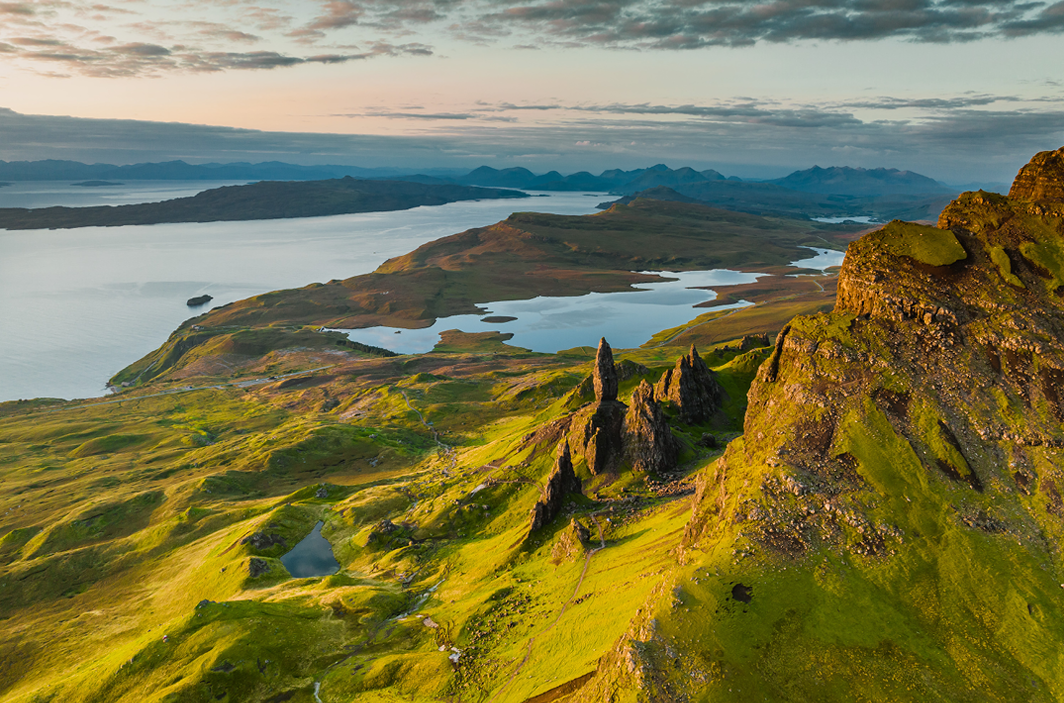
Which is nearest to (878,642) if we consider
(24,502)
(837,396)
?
(837,396)

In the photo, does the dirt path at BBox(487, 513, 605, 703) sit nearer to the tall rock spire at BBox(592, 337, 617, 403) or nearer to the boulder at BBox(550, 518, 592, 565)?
the boulder at BBox(550, 518, 592, 565)

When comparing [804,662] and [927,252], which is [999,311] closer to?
[927,252]

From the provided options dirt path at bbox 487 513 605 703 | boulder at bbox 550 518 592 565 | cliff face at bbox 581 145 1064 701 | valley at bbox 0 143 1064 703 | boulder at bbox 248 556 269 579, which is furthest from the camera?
boulder at bbox 248 556 269 579

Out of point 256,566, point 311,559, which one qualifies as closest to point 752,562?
point 256,566

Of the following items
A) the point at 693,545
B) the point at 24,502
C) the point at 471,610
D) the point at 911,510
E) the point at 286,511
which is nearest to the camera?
the point at 911,510

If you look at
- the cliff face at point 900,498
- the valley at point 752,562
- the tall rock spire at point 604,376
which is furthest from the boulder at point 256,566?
the cliff face at point 900,498

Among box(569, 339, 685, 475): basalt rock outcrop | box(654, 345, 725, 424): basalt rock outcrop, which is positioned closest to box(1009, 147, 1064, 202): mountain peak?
box(569, 339, 685, 475): basalt rock outcrop

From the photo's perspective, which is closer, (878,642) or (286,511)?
(878,642)
